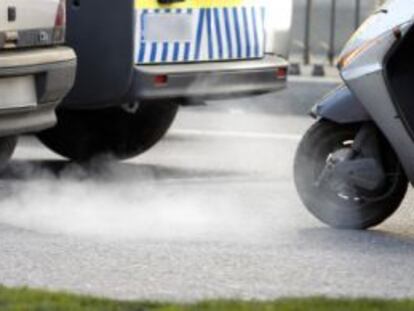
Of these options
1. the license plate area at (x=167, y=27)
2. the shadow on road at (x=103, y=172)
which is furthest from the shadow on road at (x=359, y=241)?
the shadow on road at (x=103, y=172)

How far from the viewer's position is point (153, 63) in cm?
1104

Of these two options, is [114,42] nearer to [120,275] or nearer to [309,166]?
[309,166]

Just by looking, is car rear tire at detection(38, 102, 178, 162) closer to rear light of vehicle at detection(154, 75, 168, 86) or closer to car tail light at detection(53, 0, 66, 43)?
rear light of vehicle at detection(154, 75, 168, 86)

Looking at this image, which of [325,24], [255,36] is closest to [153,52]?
[255,36]

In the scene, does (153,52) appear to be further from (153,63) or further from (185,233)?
(185,233)

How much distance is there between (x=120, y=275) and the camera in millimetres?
7746

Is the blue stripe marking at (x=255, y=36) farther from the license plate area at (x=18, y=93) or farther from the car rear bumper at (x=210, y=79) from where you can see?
the license plate area at (x=18, y=93)

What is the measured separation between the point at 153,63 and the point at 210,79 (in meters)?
0.38

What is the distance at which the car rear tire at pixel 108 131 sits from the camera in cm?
1174

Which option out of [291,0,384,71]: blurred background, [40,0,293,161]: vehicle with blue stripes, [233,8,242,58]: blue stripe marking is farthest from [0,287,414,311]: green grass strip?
[291,0,384,71]: blurred background

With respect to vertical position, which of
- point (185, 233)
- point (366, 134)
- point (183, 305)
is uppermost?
point (183, 305)

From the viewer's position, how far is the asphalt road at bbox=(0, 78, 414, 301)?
301 inches

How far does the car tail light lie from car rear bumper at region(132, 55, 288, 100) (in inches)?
35.1

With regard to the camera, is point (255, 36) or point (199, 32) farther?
point (255, 36)
